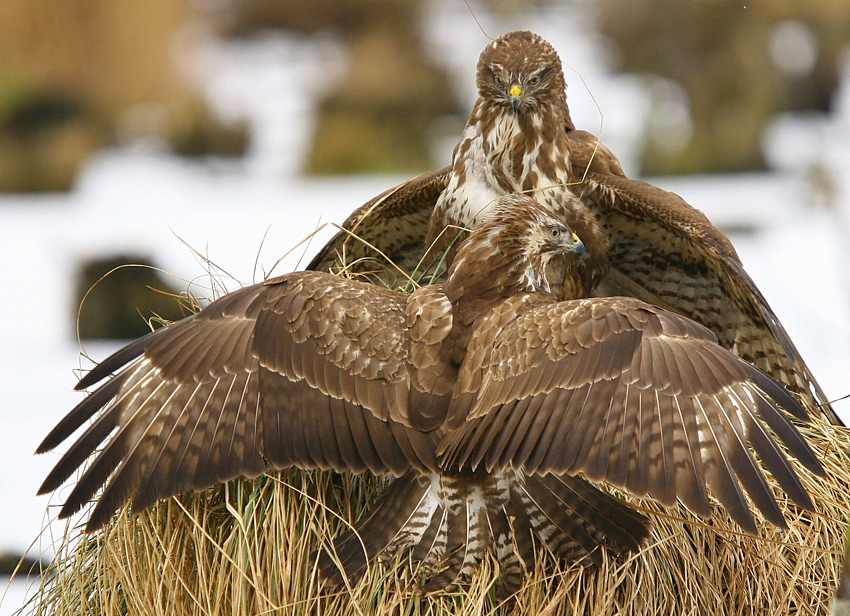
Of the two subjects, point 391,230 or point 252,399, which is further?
point 391,230

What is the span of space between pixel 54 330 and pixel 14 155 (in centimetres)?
379

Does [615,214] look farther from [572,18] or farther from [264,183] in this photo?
[572,18]

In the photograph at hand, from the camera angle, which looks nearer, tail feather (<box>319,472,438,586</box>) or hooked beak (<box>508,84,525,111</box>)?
tail feather (<box>319,472,438,586</box>)

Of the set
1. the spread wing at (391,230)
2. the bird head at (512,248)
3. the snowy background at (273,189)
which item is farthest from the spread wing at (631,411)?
the snowy background at (273,189)

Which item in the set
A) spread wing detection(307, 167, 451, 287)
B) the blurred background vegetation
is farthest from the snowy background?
spread wing detection(307, 167, 451, 287)

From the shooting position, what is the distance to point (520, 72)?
3041mm

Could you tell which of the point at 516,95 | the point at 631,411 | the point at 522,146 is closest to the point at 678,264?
the point at 522,146

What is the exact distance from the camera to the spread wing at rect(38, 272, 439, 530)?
2250 millimetres

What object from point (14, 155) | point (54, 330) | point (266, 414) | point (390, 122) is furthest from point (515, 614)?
point (14, 155)

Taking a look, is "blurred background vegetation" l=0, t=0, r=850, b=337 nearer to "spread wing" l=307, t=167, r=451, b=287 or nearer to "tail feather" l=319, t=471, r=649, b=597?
"spread wing" l=307, t=167, r=451, b=287

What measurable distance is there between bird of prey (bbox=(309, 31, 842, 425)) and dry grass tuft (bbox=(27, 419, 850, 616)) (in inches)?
27.3

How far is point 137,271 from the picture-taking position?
817 centimetres

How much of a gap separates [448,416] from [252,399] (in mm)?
439

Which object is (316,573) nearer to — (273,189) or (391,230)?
(391,230)
